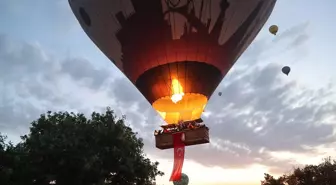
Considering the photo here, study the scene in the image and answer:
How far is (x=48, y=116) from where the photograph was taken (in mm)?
A: 25344

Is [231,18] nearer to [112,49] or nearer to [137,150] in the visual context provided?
[112,49]

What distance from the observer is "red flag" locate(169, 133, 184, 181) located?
15.6 meters

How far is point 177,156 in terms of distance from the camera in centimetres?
1600

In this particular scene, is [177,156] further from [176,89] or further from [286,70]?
[286,70]

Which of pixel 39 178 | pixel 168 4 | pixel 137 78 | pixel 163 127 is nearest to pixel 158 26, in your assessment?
pixel 168 4

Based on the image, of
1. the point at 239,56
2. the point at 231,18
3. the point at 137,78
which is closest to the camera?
the point at 231,18

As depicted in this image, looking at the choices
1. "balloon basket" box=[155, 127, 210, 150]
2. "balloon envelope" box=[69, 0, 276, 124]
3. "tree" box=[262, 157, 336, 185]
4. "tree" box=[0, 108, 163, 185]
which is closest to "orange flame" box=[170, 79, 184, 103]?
"balloon envelope" box=[69, 0, 276, 124]

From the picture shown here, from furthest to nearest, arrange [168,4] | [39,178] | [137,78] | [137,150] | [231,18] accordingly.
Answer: [137,150], [39,178], [137,78], [231,18], [168,4]

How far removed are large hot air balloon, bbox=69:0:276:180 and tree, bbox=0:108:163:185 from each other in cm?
634

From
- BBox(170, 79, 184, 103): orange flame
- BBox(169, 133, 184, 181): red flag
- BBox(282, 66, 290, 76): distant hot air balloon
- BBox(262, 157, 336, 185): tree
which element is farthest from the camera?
BBox(262, 157, 336, 185): tree

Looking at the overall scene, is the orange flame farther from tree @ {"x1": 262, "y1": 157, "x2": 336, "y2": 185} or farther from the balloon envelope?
tree @ {"x1": 262, "y1": 157, "x2": 336, "y2": 185}

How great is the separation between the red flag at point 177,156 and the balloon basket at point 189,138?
0.59 ft

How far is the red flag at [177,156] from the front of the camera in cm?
1565

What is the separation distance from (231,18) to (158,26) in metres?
3.09
